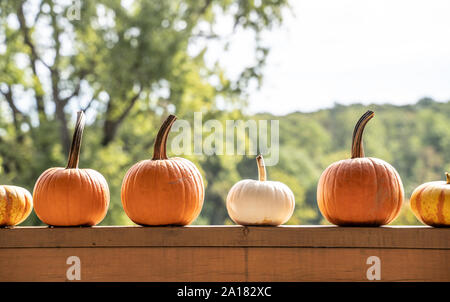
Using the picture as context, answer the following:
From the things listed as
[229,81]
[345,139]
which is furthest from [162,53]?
[345,139]

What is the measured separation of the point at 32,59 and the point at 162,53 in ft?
6.47

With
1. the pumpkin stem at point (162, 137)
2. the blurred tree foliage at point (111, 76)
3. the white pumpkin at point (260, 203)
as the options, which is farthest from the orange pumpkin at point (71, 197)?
the blurred tree foliage at point (111, 76)

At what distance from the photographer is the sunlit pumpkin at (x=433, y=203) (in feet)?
4.17

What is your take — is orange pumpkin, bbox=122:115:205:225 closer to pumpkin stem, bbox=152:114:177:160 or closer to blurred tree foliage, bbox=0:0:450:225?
pumpkin stem, bbox=152:114:177:160

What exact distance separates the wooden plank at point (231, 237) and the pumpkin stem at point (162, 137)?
0.24 m

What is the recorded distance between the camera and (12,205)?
1442 mm

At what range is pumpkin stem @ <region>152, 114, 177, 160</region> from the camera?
1.42 m

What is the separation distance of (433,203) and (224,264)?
1.83 ft

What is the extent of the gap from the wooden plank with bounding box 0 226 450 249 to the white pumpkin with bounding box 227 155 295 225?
2.8 inches

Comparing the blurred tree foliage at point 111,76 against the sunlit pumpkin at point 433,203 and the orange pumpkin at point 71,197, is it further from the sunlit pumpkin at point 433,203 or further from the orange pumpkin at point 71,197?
the sunlit pumpkin at point 433,203

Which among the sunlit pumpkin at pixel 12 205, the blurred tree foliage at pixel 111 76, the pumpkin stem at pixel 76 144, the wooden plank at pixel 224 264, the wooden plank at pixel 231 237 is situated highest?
the blurred tree foliage at pixel 111 76

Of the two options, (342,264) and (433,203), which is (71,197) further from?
(433,203)

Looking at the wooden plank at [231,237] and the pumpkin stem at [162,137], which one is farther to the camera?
the pumpkin stem at [162,137]

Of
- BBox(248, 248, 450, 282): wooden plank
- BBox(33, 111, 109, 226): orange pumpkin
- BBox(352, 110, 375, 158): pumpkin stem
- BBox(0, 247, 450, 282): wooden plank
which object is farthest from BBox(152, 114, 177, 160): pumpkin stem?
BBox(352, 110, 375, 158): pumpkin stem
